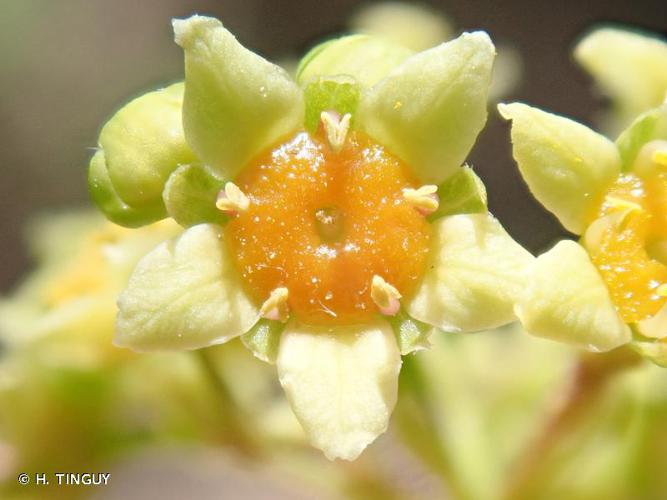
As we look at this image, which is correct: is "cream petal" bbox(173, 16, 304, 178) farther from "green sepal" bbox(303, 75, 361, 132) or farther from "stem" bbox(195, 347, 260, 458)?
"stem" bbox(195, 347, 260, 458)

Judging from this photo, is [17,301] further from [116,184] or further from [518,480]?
[518,480]

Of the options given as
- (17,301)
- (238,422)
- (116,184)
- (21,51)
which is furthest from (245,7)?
(116,184)

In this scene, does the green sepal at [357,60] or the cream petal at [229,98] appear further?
the green sepal at [357,60]

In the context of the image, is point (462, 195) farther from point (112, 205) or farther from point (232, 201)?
point (112, 205)

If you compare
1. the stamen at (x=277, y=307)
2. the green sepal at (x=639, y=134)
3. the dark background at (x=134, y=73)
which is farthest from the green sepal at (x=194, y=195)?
the dark background at (x=134, y=73)

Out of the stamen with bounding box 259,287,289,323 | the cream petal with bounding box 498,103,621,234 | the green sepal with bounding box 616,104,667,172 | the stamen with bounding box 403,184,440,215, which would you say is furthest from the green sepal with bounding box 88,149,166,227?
the green sepal with bounding box 616,104,667,172

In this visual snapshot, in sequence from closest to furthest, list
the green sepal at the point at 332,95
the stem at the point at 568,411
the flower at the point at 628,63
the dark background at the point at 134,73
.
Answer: the green sepal at the point at 332,95 < the stem at the point at 568,411 < the flower at the point at 628,63 < the dark background at the point at 134,73

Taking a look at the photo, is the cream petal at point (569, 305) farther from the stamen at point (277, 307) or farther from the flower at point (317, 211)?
the stamen at point (277, 307)
